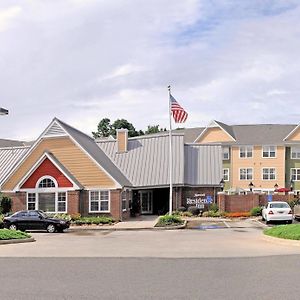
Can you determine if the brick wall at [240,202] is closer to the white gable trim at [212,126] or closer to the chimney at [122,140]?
the chimney at [122,140]

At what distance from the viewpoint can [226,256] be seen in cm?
1666

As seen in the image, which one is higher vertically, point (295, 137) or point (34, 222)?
point (295, 137)

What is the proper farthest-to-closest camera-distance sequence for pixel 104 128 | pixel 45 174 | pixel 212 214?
1. pixel 104 128
2. pixel 212 214
3. pixel 45 174

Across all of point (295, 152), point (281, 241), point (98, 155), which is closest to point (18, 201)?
point (98, 155)

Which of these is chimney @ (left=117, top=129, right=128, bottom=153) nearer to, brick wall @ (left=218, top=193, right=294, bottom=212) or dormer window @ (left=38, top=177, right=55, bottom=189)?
dormer window @ (left=38, top=177, right=55, bottom=189)

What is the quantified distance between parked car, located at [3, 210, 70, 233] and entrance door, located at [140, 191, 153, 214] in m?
18.8

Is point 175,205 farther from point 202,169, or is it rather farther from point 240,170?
point 240,170

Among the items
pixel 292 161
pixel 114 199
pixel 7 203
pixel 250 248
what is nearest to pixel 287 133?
pixel 292 161

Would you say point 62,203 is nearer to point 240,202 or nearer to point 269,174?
point 240,202

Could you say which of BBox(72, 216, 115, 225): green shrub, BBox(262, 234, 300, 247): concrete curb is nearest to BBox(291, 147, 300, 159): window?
BBox(72, 216, 115, 225): green shrub

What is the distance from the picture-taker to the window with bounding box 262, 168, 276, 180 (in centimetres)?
7075

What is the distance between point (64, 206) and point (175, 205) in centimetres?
1031

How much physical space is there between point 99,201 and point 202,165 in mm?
11904

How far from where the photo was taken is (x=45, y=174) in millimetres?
42188
